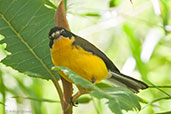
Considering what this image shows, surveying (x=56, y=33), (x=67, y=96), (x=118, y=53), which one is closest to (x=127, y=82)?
(x=56, y=33)

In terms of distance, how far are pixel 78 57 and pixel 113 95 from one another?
40 cm

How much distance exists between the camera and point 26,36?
3.58 ft

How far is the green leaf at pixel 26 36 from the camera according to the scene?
1.07 metres

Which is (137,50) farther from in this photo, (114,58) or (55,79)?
(55,79)

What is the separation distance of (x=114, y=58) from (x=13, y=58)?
4.25 ft

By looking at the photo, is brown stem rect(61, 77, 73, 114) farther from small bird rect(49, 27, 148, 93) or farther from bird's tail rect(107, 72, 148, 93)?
bird's tail rect(107, 72, 148, 93)

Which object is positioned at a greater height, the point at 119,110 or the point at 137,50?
the point at 137,50

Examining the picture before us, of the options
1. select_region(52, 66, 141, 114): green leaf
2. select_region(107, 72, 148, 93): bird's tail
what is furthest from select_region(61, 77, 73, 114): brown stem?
select_region(107, 72, 148, 93): bird's tail

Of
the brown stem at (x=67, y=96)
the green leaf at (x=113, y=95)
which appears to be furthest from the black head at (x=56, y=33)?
the green leaf at (x=113, y=95)

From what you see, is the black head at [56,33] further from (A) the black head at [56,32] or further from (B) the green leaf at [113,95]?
(B) the green leaf at [113,95]

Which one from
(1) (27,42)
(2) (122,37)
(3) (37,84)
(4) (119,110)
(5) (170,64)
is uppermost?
(2) (122,37)

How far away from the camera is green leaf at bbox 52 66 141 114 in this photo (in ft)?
2.38

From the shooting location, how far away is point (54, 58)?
109cm

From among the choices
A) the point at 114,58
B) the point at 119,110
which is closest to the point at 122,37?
the point at 114,58
